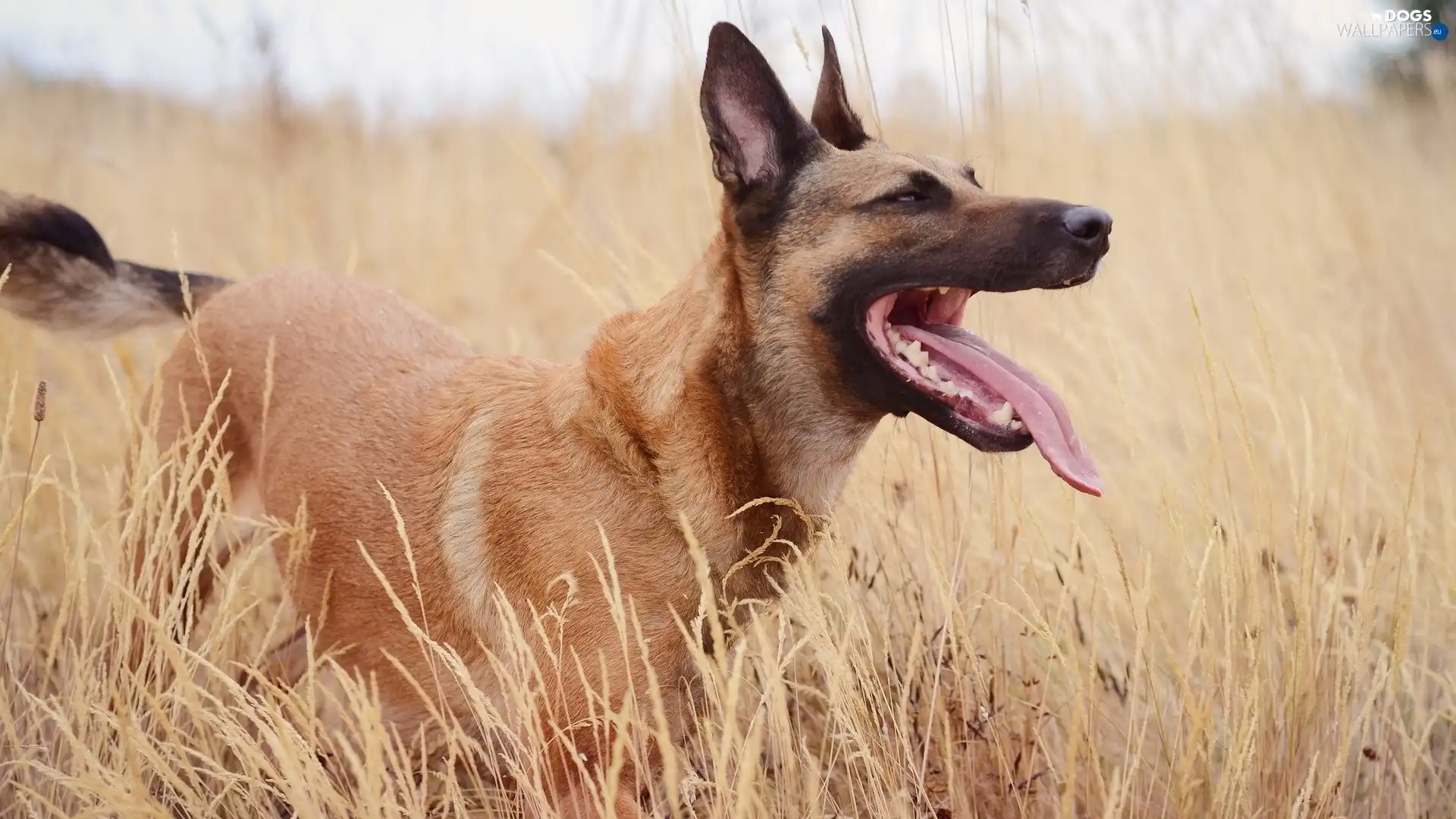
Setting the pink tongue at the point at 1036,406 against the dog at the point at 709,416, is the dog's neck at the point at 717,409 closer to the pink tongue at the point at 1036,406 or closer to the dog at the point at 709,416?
the dog at the point at 709,416

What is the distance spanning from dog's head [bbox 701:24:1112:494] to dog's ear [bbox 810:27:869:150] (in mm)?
304

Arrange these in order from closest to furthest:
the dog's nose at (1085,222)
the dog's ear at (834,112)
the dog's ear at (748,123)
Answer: the dog's nose at (1085,222) → the dog's ear at (748,123) → the dog's ear at (834,112)

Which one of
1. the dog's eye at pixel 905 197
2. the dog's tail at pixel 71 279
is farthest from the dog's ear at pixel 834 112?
the dog's tail at pixel 71 279

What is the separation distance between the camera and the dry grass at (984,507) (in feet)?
6.77

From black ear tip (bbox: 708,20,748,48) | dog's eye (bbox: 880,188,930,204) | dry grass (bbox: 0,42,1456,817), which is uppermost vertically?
black ear tip (bbox: 708,20,748,48)

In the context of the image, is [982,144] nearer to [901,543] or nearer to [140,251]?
[901,543]

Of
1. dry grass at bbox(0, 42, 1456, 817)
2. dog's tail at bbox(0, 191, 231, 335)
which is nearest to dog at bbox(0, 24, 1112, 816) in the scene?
dry grass at bbox(0, 42, 1456, 817)

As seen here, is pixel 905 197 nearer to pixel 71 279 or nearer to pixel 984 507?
pixel 984 507

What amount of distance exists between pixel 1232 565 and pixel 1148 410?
141 cm

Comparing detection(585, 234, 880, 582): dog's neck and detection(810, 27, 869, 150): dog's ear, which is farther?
detection(810, 27, 869, 150): dog's ear

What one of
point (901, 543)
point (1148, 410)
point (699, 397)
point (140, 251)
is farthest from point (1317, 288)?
point (140, 251)

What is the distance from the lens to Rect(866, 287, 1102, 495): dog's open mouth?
7.08 ft

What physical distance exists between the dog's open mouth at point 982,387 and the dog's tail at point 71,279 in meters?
2.30

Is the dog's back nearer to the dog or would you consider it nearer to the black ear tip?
the dog
